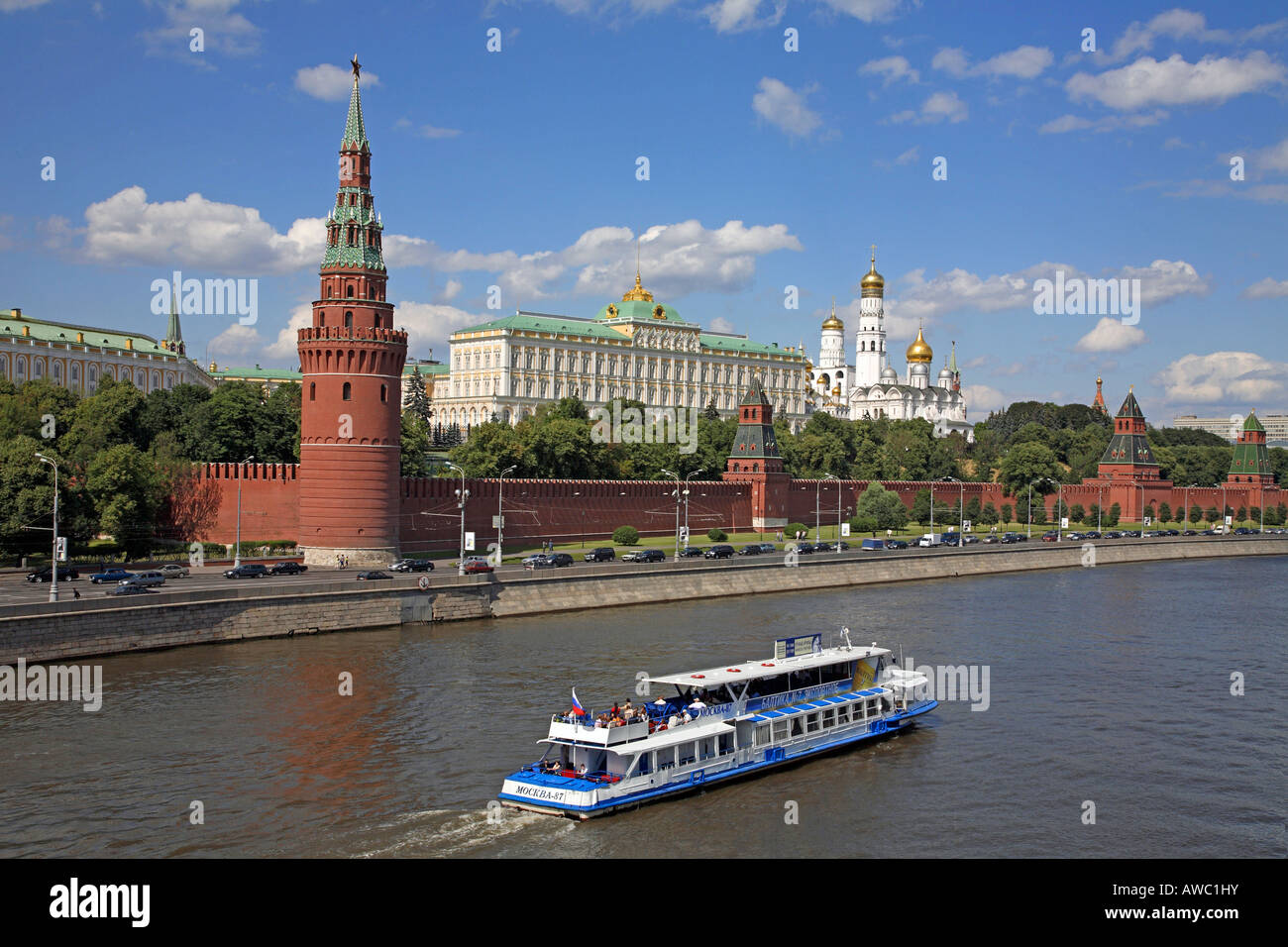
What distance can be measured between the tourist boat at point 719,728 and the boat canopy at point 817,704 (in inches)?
1.5

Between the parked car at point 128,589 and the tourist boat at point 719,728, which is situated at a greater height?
the parked car at point 128,589

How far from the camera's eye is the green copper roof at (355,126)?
63.0 m

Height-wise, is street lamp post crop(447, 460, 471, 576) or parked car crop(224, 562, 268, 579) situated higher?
street lamp post crop(447, 460, 471, 576)

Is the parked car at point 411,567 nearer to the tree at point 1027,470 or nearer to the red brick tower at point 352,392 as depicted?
the red brick tower at point 352,392

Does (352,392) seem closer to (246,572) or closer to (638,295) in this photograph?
(246,572)

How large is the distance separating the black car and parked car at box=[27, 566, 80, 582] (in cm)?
799

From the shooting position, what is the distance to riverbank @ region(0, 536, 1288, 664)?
41625 millimetres

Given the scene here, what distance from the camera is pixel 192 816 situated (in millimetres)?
26516

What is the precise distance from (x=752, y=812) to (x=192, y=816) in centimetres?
1219

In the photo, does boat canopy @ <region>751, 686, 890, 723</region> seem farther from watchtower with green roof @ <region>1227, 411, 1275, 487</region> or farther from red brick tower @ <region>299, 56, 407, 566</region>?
watchtower with green roof @ <region>1227, 411, 1275, 487</region>

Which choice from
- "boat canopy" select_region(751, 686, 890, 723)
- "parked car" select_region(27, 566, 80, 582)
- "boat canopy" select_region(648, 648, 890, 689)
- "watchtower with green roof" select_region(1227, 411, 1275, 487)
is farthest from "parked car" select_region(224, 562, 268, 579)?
"watchtower with green roof" select_region(1227, 411, 1275, 487)

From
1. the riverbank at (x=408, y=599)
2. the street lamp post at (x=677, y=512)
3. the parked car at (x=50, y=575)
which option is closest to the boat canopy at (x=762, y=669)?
the riverbank at (x=408, y=599)

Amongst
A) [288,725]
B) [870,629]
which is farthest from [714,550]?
[288,725]
